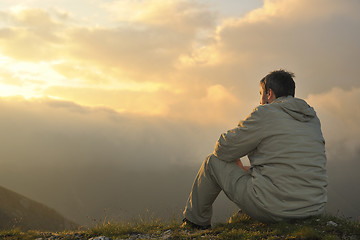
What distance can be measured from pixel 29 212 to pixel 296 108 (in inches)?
1846

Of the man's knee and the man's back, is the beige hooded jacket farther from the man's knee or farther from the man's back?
the man's knee

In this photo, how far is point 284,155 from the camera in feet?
17.2

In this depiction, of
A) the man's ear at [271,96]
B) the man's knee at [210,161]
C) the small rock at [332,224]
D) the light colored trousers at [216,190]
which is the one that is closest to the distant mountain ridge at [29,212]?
the light colored trousers at [216,190]

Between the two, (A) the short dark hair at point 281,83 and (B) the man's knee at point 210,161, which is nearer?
(A) the short dark hair at point 281,83

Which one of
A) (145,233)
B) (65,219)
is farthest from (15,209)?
(145,233)

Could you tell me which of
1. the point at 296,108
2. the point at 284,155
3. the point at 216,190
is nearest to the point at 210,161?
the point at 216,190

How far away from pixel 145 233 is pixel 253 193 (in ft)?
10.1

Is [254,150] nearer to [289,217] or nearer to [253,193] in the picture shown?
[253,193]

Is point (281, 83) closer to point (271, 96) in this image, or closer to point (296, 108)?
point (271, 96)

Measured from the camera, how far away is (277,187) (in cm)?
530

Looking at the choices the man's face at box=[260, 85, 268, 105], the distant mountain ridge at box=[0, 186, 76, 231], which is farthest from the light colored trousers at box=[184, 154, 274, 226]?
the distant mountain ridge at box=[0, 186, 76, 231]

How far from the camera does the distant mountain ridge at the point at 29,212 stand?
133 feet

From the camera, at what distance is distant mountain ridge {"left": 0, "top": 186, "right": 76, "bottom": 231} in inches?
1598

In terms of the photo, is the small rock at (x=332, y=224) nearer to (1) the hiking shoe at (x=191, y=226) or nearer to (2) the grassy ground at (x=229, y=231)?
(2) the grassy ground at (x=229, y=231)
